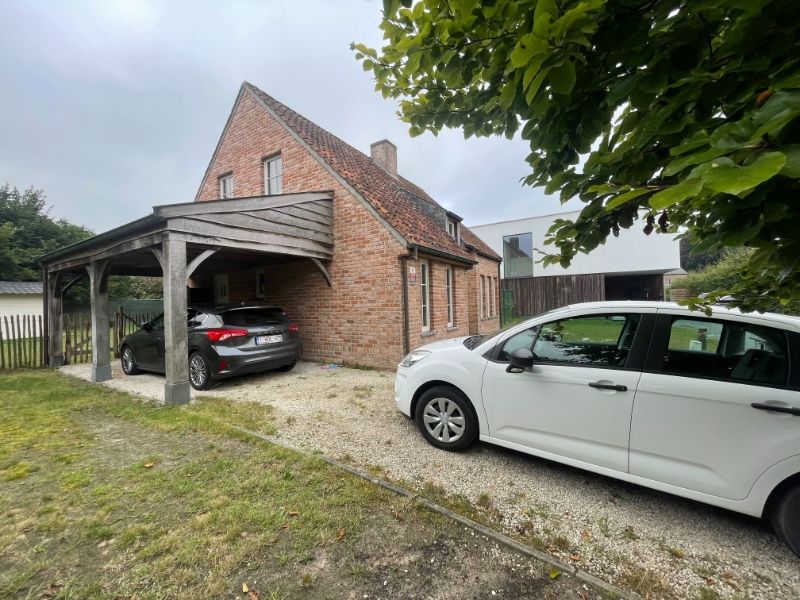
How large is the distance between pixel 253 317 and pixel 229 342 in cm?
70

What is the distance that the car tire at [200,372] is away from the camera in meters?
6.20

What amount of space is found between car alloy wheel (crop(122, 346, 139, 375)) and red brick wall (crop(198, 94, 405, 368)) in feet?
11.6

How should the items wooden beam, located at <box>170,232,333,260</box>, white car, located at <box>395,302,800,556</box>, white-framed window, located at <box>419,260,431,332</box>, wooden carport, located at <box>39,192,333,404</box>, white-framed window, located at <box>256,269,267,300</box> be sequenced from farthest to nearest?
1. white-framed window, located at <box>256,269,267,300</box>
2. white-framed window, located at <box>419,260,431,332</box>
3. wooden beam, located at <box>170,232,333,260</box>
4. wooden carport, located at <box>39,192,333,404</box>
5. white car, located at <box>395,302,800,556</box>

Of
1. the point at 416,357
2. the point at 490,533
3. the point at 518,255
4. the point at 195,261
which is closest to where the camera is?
the point at 490,533

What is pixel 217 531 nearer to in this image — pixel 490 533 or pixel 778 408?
pixel 490 533

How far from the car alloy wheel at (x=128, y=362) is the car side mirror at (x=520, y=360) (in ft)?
28.4

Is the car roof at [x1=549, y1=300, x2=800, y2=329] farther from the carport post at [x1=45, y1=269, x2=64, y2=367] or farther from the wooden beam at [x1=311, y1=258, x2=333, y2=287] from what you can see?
the carport post at [x1=45, y1=269, x2=64, y2=367]

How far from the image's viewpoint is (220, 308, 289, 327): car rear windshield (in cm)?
629

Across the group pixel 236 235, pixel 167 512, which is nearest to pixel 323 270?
pixel 236 235

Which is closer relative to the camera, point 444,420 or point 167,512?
point 167,512

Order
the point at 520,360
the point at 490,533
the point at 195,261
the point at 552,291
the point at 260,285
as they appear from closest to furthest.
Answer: the point at 490,533, the point at 520,360, the point at 195,261, the point at 260,285, the point at 552,291

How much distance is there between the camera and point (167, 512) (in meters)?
2.64

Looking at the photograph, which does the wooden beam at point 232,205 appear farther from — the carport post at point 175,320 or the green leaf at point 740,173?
the green leaf at point 740,173

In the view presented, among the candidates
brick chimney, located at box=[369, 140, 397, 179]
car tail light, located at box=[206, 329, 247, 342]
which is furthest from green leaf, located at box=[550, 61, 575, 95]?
brick chimney, located at box=[369, 140, 397, 179]
